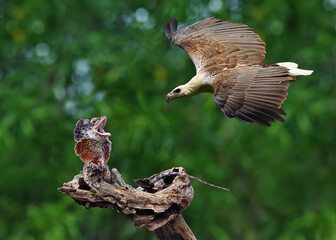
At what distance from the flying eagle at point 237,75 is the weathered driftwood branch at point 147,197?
55 centimetres

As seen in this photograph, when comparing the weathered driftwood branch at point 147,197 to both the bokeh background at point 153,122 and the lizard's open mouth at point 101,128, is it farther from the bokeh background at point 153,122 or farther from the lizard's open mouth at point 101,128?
the bokeh background at point 153,122

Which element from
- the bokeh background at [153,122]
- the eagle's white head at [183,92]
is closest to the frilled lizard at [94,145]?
the eagle's white head at [183,92]

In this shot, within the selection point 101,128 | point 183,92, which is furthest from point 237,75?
point 101,128

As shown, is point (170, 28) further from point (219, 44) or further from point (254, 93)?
point (254, 93)

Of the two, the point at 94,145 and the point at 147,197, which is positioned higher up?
the point at 94,145

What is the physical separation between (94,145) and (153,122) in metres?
6.07

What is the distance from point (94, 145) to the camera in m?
4.02

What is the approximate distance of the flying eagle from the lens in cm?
421

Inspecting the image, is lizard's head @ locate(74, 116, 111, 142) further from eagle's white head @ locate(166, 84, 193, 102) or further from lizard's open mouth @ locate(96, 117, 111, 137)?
eagle's white head @ locate(166, 84, 193, 102)

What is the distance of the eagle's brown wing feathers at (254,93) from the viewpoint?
417cm

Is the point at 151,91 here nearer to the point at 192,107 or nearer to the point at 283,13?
the point at 192,107

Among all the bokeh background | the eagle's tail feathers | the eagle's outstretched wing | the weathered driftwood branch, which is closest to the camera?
the weathered driftwood branch

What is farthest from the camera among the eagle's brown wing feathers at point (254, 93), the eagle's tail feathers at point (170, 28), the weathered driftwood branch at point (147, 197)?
the eagle's tail feathers at point (170, 28)

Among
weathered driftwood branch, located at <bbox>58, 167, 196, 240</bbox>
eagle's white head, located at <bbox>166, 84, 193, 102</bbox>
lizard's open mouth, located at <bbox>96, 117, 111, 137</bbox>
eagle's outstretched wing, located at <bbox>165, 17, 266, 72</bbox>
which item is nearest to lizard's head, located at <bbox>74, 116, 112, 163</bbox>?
lizard's open mouth, located at <bbox>96, 117, 111, 137</bbox>
